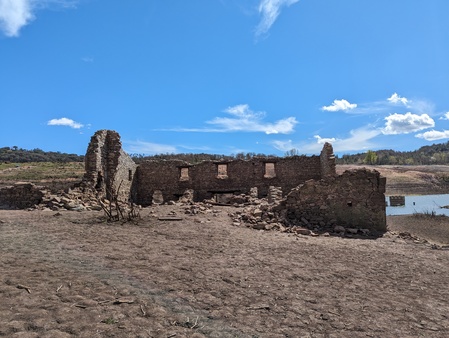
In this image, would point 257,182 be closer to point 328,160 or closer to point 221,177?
point 221,177

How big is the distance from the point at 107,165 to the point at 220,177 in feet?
21.9

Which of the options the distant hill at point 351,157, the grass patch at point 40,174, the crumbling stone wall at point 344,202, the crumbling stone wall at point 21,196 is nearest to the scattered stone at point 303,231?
the crumbling stone wall at point 344,202

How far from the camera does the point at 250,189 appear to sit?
19688 mm

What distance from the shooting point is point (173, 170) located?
2173 centimetres

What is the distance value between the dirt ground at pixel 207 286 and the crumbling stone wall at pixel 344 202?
9.07 ft

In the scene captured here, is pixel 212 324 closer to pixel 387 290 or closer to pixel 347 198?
pixel 387 290

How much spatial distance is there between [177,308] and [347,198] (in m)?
9.51

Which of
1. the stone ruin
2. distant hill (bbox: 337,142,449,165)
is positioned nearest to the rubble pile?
the stone ruin

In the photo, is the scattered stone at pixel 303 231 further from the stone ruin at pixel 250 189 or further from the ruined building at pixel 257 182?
the ruined building at pixel 257 182

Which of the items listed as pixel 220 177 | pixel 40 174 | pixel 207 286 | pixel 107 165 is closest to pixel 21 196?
pixel 107 165

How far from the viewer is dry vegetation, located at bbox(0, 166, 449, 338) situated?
3.77 m

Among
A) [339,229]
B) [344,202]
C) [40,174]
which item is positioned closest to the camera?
[339,229]

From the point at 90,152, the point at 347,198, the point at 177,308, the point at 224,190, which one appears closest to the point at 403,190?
the point at 224,190

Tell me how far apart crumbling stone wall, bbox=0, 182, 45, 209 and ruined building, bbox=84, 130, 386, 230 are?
2169 millimetres
